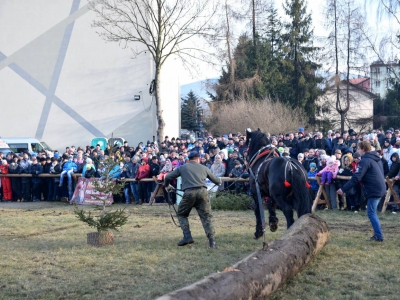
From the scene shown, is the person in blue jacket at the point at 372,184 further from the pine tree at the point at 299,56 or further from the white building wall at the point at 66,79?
the pine tree at the point at 299,56

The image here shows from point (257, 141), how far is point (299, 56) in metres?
33.5

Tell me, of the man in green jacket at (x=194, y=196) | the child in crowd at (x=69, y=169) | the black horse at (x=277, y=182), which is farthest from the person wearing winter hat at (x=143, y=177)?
the man in green jacket at (x=194, y=196)

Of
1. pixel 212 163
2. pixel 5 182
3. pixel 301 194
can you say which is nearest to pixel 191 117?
pixel 5 182

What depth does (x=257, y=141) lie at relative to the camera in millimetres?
11789

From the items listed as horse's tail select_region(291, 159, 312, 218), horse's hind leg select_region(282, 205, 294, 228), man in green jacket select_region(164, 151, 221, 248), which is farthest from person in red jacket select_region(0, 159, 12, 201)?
horse's tail select_region(291, 159, 312, 218)

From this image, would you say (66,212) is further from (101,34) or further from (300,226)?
(101,34)

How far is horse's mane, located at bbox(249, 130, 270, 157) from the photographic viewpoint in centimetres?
1174

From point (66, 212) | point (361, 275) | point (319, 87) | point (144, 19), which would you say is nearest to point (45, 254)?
point (361, 275)

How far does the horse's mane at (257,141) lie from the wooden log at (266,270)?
293 centimetres

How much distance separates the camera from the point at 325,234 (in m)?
9.17

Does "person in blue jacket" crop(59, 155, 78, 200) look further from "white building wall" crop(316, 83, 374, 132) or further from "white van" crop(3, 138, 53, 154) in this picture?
"white building wall" crop(316, 83, 374, 132)

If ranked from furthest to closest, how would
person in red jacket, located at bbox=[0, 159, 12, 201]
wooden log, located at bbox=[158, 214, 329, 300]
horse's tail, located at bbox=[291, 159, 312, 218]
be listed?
person in red jacket, located at bbox=[0, 159, 12, 201], horse's tail, located at bbox=[291, 159, 312, 218], wooden log, located at bbox=[158, 214, 329, 300]

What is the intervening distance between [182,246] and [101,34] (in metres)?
24.2

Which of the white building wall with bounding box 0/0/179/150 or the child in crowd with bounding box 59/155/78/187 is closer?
the child in crowd with bounding box 59/155/78/187
